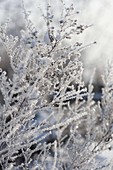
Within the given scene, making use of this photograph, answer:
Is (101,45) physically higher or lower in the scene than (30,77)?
higher

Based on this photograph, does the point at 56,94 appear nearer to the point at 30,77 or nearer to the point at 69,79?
the point at 69,79

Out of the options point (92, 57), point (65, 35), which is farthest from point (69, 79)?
point (92, 57)

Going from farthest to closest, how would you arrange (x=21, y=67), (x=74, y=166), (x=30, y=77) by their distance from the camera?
(x=74, y=166), (x=30, y=77), (x=21, y=67)

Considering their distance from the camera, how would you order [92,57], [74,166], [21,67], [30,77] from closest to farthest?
[21,67] → [30,77] → [74,166] → [92,57]

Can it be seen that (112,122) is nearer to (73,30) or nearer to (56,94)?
(56,94)

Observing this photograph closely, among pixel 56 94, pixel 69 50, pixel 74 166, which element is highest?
pixel 69 50

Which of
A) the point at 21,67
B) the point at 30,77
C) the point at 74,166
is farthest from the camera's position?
the point at 74,166

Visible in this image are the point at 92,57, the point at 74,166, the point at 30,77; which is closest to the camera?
the point at 30,77

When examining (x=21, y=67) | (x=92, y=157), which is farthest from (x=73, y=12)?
(x=21, y=67)

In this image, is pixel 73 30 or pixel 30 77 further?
pixel 73 30
